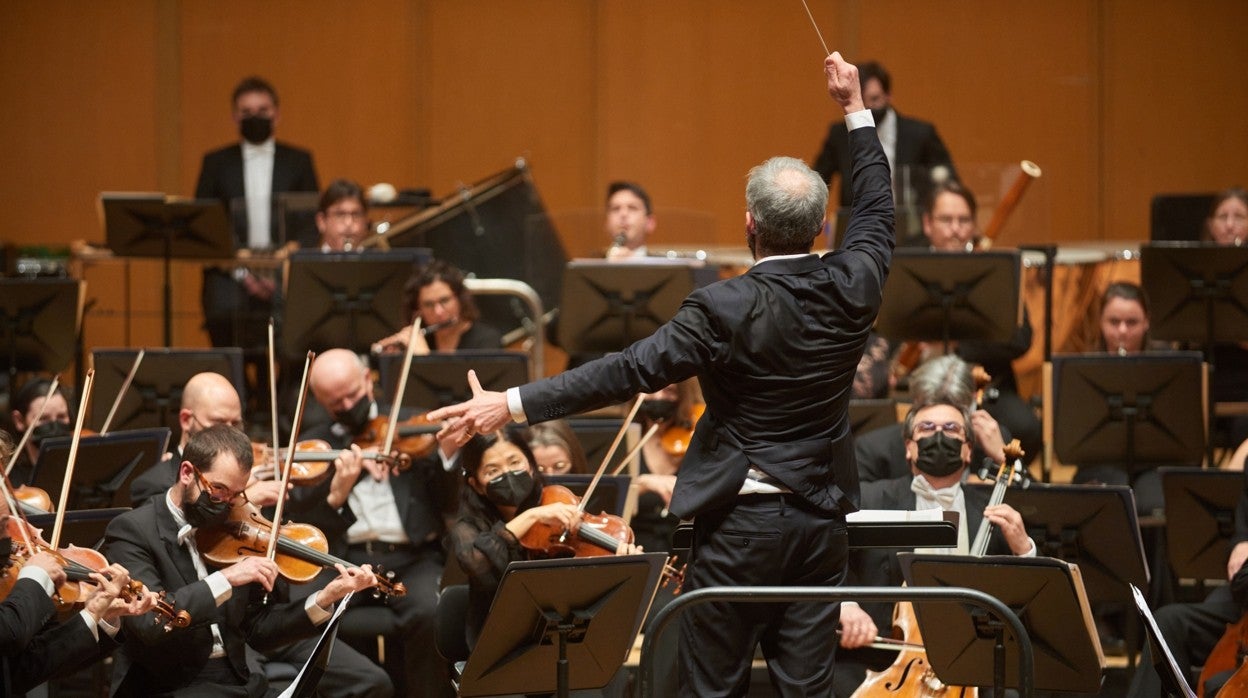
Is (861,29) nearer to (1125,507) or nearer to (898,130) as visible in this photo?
(898,130)

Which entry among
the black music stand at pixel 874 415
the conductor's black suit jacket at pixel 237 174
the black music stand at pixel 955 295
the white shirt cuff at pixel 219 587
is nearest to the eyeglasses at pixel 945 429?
the black music stand at pixel 874 415

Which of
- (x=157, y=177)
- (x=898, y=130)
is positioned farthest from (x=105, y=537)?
(x=157, y=177)

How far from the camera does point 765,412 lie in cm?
308

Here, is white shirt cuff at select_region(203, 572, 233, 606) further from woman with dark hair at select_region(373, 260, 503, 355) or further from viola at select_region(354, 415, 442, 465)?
woman with dark hair at select_region(373, 260, 503, 355)

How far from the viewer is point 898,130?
7.16m

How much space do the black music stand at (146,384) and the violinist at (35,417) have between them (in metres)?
0.19

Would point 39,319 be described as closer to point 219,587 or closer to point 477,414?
point 219,587

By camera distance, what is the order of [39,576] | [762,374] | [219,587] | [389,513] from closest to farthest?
[762,374], [39,576], [219,587], [389,513]

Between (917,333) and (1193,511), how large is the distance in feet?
3.93

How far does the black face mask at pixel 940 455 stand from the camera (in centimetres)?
427

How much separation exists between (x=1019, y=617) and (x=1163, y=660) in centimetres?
45

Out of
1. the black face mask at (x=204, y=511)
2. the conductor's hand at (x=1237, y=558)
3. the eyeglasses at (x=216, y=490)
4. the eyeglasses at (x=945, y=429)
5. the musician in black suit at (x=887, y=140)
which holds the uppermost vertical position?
the musician in black suit at (x=887, y=140)

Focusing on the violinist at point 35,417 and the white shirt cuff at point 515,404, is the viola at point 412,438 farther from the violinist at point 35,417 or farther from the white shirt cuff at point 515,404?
the white shirt cuff at point 515,404

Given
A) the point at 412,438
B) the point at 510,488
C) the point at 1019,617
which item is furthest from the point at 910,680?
the point at 412,438
